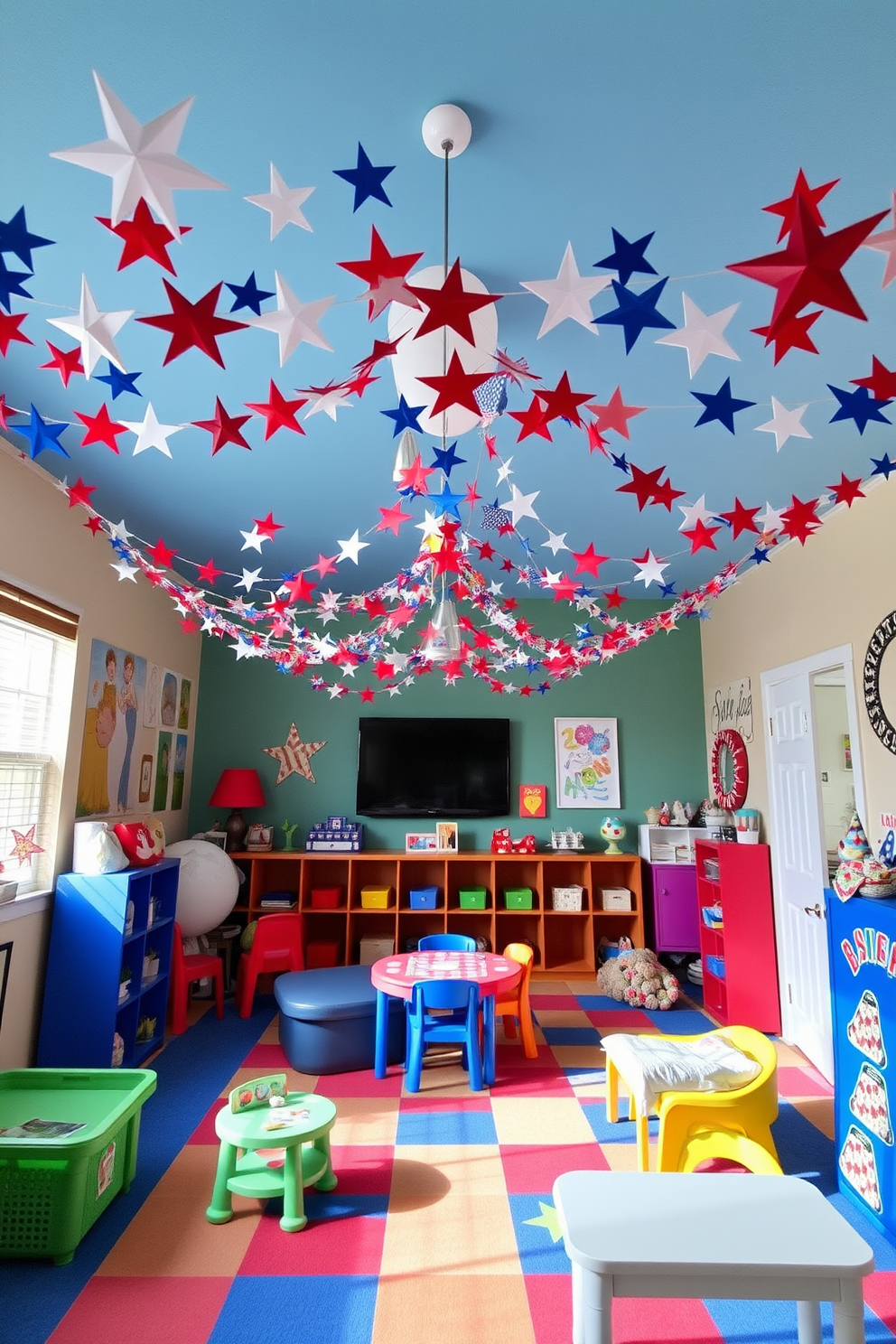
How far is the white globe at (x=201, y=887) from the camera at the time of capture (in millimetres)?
4504

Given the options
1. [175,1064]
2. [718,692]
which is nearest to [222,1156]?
[175,1064]

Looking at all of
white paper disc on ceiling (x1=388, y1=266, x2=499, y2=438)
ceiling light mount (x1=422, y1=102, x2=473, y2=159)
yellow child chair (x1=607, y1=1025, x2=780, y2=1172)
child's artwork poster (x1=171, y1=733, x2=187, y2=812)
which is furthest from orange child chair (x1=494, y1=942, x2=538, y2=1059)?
ceiling light mount (x1=422, y1=102, x2=473, y2=159)

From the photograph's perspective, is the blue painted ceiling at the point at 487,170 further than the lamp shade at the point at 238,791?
No

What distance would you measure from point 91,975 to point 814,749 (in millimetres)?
3829

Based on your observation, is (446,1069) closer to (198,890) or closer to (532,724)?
(198,890)

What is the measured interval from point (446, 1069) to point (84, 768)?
244 centimetres

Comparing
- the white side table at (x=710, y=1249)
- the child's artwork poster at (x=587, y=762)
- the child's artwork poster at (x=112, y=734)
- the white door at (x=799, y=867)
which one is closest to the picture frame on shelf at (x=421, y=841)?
the child's artwork poster at (x=587, y=762)

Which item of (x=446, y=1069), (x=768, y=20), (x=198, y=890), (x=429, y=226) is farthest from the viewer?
(x=198, y=890)

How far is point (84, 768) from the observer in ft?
12.7

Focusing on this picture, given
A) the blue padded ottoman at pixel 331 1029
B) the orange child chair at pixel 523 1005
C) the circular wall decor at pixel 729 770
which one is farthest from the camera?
the circular wall decor at pixel 729 770

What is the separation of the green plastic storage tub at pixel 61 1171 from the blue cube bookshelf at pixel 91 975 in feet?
2.51

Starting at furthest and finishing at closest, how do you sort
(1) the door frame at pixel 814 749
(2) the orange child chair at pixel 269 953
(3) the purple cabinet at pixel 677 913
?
(3) the purple cabinet at pixel 677 913, (2) the orange child chair at pixel 269 953, (1) the door frame at pixel 814 749

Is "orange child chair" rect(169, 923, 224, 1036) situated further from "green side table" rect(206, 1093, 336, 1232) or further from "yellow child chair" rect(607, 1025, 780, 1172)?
"yellow child chair" rect(607, 1025, 780, 1172)

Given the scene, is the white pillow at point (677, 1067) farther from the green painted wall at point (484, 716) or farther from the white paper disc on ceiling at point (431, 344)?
the green painted wall at point (484, 716)
